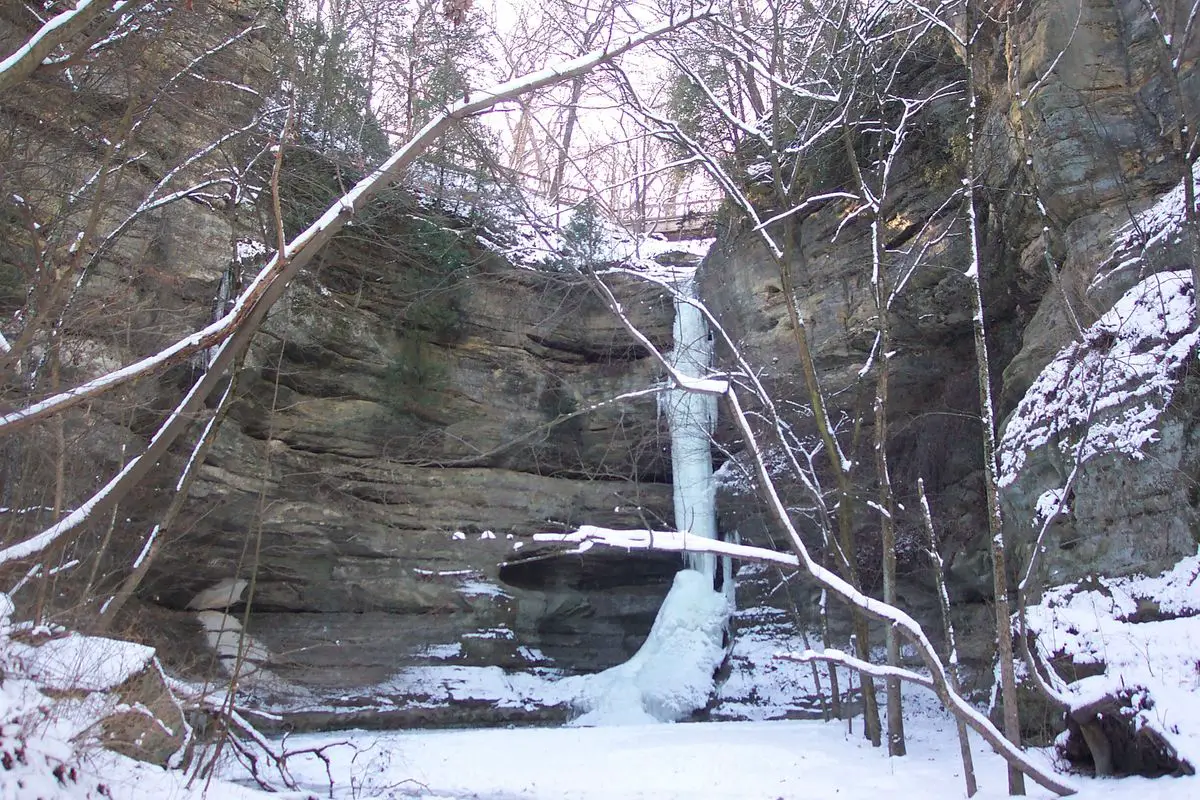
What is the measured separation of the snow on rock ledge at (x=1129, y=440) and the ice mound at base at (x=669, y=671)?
7.00 m

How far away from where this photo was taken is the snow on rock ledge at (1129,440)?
23.5 feet

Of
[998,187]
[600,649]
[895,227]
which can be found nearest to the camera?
[998,187]

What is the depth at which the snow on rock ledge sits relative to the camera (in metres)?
7.16

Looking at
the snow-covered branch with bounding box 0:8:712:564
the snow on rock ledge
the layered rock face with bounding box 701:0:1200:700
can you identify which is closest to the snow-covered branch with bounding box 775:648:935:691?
the snow on rock ledge

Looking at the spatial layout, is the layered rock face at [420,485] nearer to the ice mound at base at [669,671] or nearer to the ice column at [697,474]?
the ice column at [697,474]

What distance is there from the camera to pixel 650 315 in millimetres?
17219

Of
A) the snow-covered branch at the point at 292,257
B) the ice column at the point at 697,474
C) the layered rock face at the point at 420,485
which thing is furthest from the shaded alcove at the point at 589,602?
the snow-covered branch at the point at 292,257

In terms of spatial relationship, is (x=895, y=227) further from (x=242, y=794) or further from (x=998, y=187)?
(x=242, y=794)

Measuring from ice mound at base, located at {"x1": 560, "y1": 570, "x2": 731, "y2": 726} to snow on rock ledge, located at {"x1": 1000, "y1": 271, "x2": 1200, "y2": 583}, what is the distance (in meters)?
7.00

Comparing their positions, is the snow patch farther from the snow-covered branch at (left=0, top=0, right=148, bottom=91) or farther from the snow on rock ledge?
the snow-covered branch at (left=0, top=0, right=148, bottom=91)

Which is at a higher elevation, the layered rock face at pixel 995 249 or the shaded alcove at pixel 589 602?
the layered rock face at pixel 995 249

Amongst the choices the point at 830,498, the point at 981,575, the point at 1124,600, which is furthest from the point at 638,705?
the point at 1124,600

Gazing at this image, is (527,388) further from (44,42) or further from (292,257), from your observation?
(44,42)

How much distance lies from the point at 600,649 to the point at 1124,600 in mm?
10383
